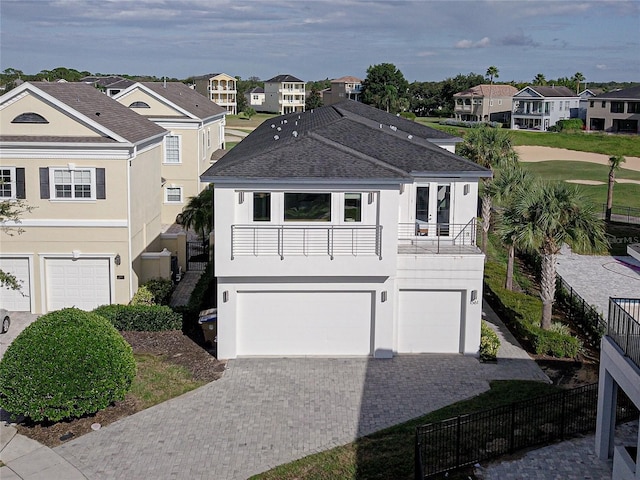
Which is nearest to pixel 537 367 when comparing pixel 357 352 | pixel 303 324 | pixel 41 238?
pixel 357 352

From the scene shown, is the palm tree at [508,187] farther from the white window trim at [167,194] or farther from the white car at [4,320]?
the white window trim at [167,194]

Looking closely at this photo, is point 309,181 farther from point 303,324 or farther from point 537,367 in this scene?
point 537,367

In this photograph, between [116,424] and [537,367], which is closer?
[116,424]

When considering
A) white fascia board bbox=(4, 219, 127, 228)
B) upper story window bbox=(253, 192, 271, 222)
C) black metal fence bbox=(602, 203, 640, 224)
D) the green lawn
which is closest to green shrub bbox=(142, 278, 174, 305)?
white fascia board bbox=(4, 219, 127, 228)

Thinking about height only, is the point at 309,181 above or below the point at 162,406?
above

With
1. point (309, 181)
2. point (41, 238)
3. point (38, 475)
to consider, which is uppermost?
point (309, 181)

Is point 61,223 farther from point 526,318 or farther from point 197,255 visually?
point 526,318

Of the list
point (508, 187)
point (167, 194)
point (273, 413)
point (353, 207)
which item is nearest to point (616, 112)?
point (167, 194)

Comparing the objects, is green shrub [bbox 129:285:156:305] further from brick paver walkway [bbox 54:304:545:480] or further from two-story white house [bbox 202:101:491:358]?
brick paver walkway [bbox 54:304:545:480]
